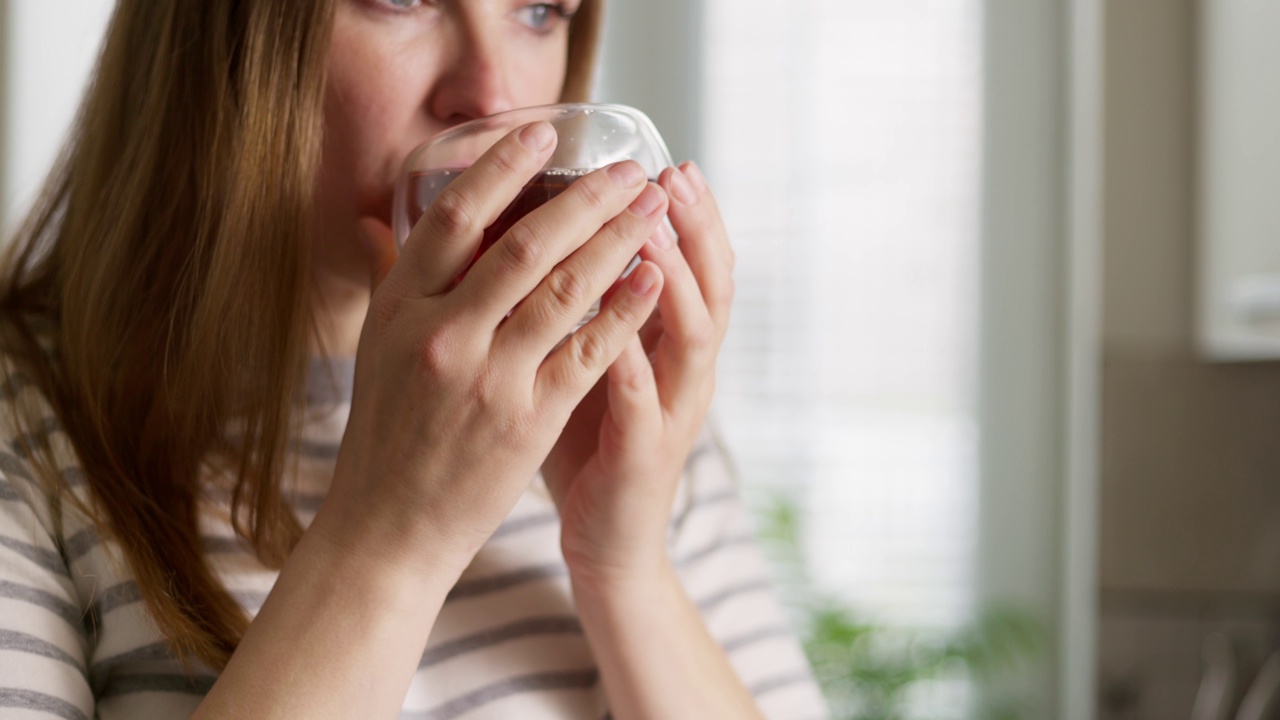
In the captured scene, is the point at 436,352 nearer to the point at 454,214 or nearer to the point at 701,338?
the point at 454,214

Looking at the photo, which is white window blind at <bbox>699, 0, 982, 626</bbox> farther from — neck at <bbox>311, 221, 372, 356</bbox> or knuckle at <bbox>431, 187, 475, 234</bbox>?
knuckle at <bbox>431, 187, 475, 234</bbox>

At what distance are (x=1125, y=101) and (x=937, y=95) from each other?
34 cm

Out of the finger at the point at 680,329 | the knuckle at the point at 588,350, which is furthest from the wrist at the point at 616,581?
the knuckle at the point at 588,350

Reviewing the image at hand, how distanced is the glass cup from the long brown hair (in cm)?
10

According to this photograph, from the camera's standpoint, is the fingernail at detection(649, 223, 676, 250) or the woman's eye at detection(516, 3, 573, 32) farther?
the woman's eye at detection(516, 3, 573, 32)

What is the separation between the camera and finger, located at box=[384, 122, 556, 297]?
21.9 inches

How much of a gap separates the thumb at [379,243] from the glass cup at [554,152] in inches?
2.7

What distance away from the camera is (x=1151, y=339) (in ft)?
6.57

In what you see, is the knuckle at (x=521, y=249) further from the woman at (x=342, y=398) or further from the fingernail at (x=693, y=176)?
the fingernail at (x=693, y=176)

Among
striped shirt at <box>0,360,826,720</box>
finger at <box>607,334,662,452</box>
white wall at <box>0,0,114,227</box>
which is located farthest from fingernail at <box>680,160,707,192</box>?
white wall at <box>0,0,114,227</box>

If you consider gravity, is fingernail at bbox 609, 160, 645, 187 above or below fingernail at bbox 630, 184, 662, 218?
above

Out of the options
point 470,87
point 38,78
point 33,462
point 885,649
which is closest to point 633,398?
point 470,87

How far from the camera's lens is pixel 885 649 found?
2051 mm

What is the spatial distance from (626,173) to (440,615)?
1.18 feet
